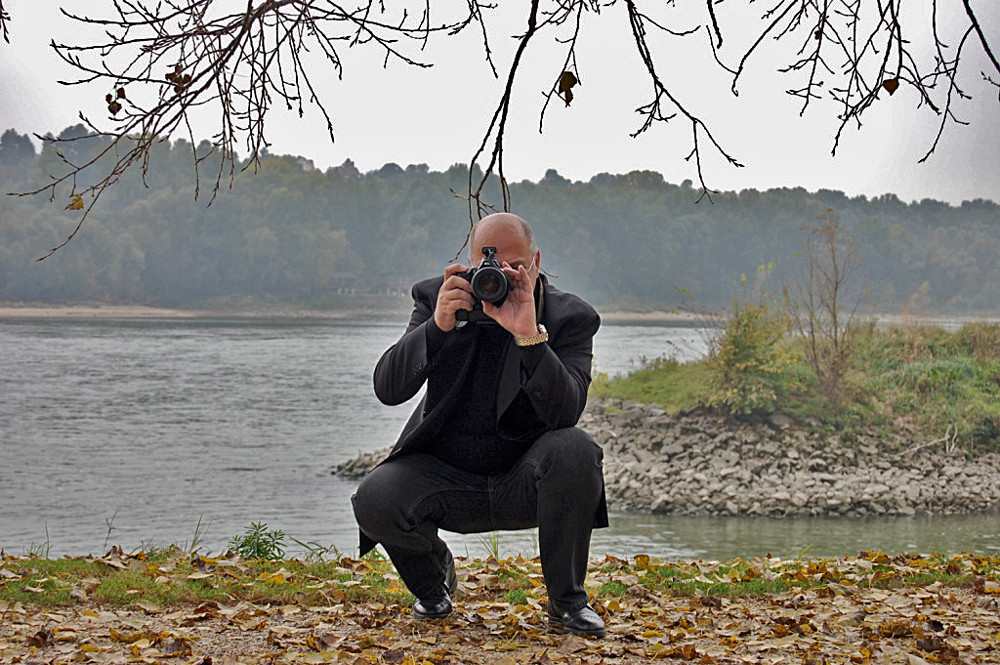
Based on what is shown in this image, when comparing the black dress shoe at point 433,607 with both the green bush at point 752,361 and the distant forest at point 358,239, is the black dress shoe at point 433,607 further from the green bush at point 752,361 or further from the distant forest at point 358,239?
the distant forest at point 358,239

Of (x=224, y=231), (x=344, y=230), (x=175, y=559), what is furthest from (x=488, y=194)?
(x=175, y=559)

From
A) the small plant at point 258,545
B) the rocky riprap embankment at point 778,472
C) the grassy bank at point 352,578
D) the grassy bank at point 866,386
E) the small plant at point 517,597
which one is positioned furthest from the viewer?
the grassy bank at point 866,386

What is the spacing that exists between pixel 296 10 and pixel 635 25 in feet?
3.80

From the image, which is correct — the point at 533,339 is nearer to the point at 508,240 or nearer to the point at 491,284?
the point at 491,284

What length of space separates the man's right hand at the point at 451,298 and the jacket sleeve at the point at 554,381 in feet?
0.61

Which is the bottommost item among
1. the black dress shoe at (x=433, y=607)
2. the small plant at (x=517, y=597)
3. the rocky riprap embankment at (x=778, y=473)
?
the rocky riprap embankment at (x=778, y=473)

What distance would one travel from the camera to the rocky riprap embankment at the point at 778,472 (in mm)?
13594

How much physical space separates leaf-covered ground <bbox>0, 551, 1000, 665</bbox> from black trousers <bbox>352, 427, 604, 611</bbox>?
0.24 m

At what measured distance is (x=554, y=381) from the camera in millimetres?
2615

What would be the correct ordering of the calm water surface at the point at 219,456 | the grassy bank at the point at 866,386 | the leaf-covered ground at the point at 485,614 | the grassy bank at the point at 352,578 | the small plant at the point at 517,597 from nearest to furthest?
1. the leaf-covered ground at the point at 485,614
2. the small plant at the point at 517,597
3. the grassy bank at the point at 352,578
4. the calm water surface at the point at 219,456
5. the grassy bank at the point at 866,386

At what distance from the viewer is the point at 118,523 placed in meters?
15.3

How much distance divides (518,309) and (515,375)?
179mm

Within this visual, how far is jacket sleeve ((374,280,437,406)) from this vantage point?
2.72 m

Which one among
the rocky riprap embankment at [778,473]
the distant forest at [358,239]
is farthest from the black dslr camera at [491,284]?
the distant forest at [358,239]
